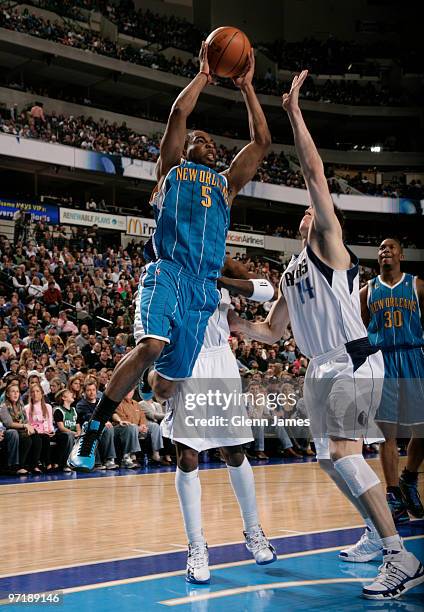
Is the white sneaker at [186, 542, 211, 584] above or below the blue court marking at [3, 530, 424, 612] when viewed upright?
above

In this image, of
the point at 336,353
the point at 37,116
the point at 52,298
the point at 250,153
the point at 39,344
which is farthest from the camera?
the point at 37,116

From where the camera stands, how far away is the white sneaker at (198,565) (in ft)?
14.3

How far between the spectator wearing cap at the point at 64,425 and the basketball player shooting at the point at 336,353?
6161mm

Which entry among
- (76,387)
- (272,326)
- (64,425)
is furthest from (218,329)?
(76,387)

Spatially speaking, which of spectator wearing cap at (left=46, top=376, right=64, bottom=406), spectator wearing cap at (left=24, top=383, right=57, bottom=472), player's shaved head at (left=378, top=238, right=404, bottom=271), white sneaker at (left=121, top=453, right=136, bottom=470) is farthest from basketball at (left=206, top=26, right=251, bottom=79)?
white sneaker at (left=121, top=453, right=136, bottom=470)

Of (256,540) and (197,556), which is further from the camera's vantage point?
(256,540)

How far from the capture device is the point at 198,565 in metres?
4.40

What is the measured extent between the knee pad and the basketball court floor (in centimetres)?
58

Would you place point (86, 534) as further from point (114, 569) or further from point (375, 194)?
point (375, 194)

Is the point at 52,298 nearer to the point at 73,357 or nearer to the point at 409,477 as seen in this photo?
the point at 73,357

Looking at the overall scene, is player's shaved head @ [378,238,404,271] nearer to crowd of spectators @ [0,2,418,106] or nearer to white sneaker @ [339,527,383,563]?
white sneaker @ [339,527,383,563]

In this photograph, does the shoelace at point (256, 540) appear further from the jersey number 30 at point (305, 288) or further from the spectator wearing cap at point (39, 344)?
the spectator wearing cap at point (39, 344)

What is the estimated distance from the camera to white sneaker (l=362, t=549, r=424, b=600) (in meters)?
3.98

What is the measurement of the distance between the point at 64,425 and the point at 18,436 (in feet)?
2.23
